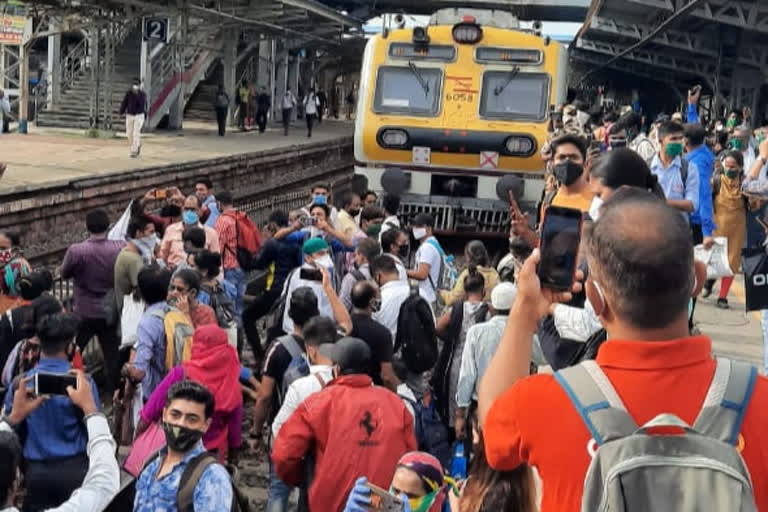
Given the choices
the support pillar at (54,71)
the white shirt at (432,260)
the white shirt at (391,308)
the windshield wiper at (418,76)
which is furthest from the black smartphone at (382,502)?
the support pillar at (54,71)

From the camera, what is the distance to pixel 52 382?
4207mm

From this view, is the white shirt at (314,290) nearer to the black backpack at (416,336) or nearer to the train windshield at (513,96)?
the black backpack at (416,336)

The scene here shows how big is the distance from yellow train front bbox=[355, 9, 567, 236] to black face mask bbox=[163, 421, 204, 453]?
10001mm

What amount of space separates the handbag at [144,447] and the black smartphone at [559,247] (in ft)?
7.94

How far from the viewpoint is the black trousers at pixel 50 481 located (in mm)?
4453

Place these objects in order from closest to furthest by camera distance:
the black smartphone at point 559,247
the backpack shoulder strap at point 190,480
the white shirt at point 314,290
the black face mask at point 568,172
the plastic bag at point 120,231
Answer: the black smartphone at point 559,247 < the backpack shoulder strap at point 190,480 < the black face mask at point 568,172 < the white shirt at point 314,290 < the plastic bag at point 120,231

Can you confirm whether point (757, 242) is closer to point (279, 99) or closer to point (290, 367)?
point (290, 367)

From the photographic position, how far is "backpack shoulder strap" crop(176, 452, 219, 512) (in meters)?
3.61

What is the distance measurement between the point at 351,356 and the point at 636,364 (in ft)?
7.46

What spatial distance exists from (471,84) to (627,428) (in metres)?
12.3

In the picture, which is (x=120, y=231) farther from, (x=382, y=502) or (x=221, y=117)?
(x=221, y=117)

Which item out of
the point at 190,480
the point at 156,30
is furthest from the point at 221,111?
the point at 190,480

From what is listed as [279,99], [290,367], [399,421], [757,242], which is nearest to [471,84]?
[757,242]

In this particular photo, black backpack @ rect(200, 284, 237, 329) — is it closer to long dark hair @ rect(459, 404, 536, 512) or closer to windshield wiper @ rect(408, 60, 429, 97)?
long dark hair @ rect(459, 404, 536, 512)
